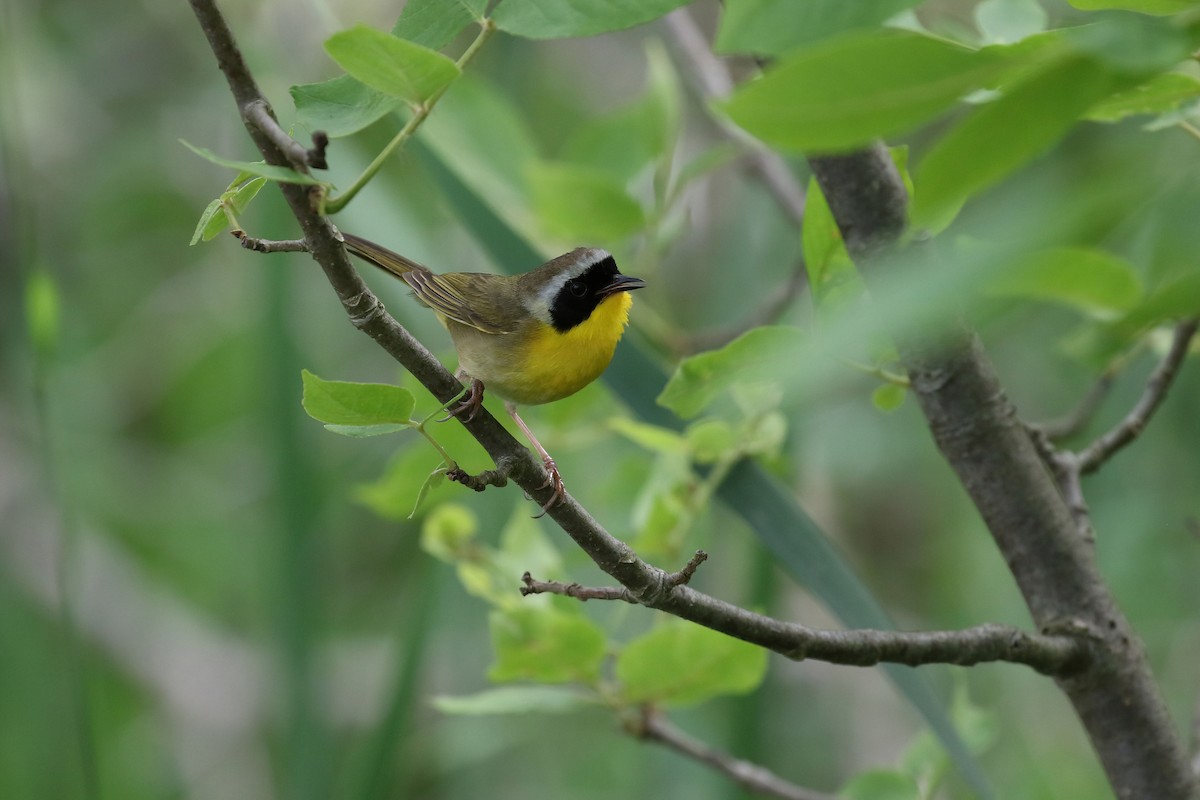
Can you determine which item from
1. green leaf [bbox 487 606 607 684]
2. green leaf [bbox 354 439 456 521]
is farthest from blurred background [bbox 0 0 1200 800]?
green leaf [bbox 487 606 607 684]

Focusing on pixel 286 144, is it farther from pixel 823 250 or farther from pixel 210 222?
pixel 823 250

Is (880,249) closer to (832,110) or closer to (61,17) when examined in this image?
(832,110)

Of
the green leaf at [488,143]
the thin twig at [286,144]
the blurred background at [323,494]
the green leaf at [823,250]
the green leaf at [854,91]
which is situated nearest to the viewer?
the green leaf at [854,91]

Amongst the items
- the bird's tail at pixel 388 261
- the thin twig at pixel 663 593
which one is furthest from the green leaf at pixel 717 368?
the bird's tail at pixel 388 261

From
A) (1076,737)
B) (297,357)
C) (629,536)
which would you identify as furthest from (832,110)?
(1076,737)

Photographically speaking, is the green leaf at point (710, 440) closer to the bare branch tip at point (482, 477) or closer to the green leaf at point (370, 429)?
the bare branch tip at point (482, 477)

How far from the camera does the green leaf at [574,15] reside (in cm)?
55

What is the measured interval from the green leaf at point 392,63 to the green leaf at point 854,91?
0.26 m

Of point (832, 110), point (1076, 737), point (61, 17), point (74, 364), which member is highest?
point (832, 110)

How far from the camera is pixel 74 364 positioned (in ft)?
12.4

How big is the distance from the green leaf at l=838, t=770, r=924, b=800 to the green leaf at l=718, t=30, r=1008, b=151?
1138 mm

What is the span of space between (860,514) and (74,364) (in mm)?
2622

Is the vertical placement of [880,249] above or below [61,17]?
above

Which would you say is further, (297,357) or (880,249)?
(297,357)
